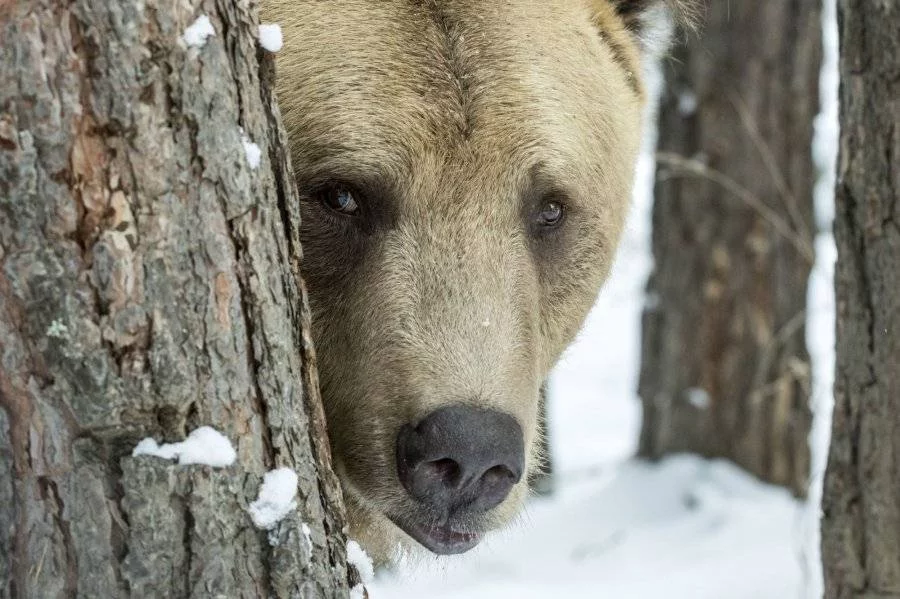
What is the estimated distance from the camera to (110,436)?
6.10ft

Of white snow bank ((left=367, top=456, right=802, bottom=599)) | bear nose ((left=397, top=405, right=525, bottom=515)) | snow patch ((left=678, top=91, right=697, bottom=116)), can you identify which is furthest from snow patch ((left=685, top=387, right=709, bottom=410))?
bear nose ((left=397, top=405, right=525, bottom=515))

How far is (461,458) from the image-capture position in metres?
2.41

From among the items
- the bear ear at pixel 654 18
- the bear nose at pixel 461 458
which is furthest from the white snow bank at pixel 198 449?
the bear ear at pixel 654 18

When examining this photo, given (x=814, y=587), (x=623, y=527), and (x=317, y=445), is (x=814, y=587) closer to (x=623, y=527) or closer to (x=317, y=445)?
(x=623, y=527)

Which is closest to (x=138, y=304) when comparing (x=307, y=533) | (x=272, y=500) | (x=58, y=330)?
(x=58, y=330)

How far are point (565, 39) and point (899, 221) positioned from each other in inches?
36.2

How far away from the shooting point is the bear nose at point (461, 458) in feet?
7.94

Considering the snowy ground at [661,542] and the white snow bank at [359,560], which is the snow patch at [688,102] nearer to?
the snowy ground at [661,542]

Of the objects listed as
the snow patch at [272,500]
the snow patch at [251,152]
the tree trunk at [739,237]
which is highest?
the snow patch at [251,152]

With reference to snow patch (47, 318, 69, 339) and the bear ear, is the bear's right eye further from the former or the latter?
the bear ear

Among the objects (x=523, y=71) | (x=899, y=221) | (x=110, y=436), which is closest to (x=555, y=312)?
(x=523, y=71)

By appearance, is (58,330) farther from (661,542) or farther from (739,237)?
(739,237)

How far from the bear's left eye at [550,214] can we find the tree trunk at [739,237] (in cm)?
340

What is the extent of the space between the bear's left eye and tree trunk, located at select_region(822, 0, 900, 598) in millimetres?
699
